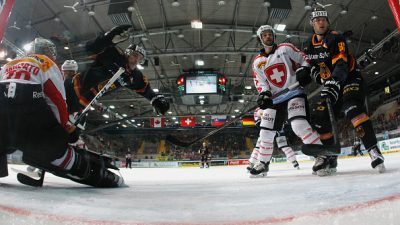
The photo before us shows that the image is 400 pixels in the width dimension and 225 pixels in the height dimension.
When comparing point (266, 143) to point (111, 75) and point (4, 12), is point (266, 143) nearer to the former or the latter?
point (111, 75)

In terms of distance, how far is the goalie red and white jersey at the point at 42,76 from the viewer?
1801mm

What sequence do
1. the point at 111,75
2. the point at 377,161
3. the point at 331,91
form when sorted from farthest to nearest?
the point at 111,75
the point at 331,91
the point at 377,161

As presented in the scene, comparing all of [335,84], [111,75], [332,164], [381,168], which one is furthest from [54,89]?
[332,164]

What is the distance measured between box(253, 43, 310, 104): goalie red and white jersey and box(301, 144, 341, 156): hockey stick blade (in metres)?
0.60

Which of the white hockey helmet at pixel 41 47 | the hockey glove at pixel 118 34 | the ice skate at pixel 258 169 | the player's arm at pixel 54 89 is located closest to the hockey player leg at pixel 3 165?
the player's arm at pixel 54 89

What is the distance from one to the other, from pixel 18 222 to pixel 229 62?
50.7ft

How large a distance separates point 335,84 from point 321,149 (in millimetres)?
568

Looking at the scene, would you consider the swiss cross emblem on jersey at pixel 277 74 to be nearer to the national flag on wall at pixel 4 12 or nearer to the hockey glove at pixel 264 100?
the hockey glove at pixel 264 100

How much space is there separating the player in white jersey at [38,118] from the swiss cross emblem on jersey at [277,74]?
1981mm

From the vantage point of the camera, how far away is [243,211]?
3.22ft

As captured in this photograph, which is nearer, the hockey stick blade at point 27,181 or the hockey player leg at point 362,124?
the hockey stick blade at point 27,181

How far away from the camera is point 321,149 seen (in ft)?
8.29

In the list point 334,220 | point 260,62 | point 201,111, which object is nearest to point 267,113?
point 260,62

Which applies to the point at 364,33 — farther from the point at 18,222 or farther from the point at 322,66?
the point at 18,222
